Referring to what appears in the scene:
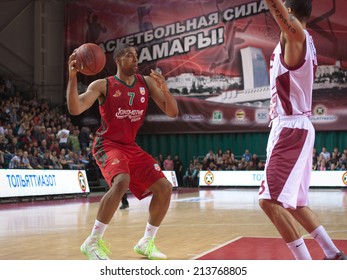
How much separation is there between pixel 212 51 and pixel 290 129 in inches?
725

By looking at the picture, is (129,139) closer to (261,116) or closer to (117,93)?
(117,93)

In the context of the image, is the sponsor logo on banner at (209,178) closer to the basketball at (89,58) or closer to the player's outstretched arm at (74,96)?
the basketball at (89,58)

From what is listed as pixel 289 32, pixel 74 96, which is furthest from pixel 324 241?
pixel 74 96

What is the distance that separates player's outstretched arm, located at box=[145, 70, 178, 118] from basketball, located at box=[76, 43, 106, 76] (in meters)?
0.53

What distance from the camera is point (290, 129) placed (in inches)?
149

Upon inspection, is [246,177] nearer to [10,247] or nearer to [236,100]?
[236,100]

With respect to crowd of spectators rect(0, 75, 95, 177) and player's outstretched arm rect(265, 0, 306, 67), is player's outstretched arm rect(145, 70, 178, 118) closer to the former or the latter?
player's outstretched arm rect(265, 0, 306, 67)

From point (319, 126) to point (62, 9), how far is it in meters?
13.0

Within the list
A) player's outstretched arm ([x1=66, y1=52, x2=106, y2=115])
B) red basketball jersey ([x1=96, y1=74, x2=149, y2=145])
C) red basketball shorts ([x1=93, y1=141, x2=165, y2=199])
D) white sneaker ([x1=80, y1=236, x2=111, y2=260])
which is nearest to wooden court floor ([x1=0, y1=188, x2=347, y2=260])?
white sneaker ([x1=80, y1=236, x2=111, y2=260])

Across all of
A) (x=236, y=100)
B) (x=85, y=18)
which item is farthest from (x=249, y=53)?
(x=85, y=18)

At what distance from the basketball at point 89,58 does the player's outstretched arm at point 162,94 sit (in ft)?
1.75

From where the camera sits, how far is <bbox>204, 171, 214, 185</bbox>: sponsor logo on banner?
20.5m

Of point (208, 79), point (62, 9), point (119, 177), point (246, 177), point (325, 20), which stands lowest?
point (246, 177)
